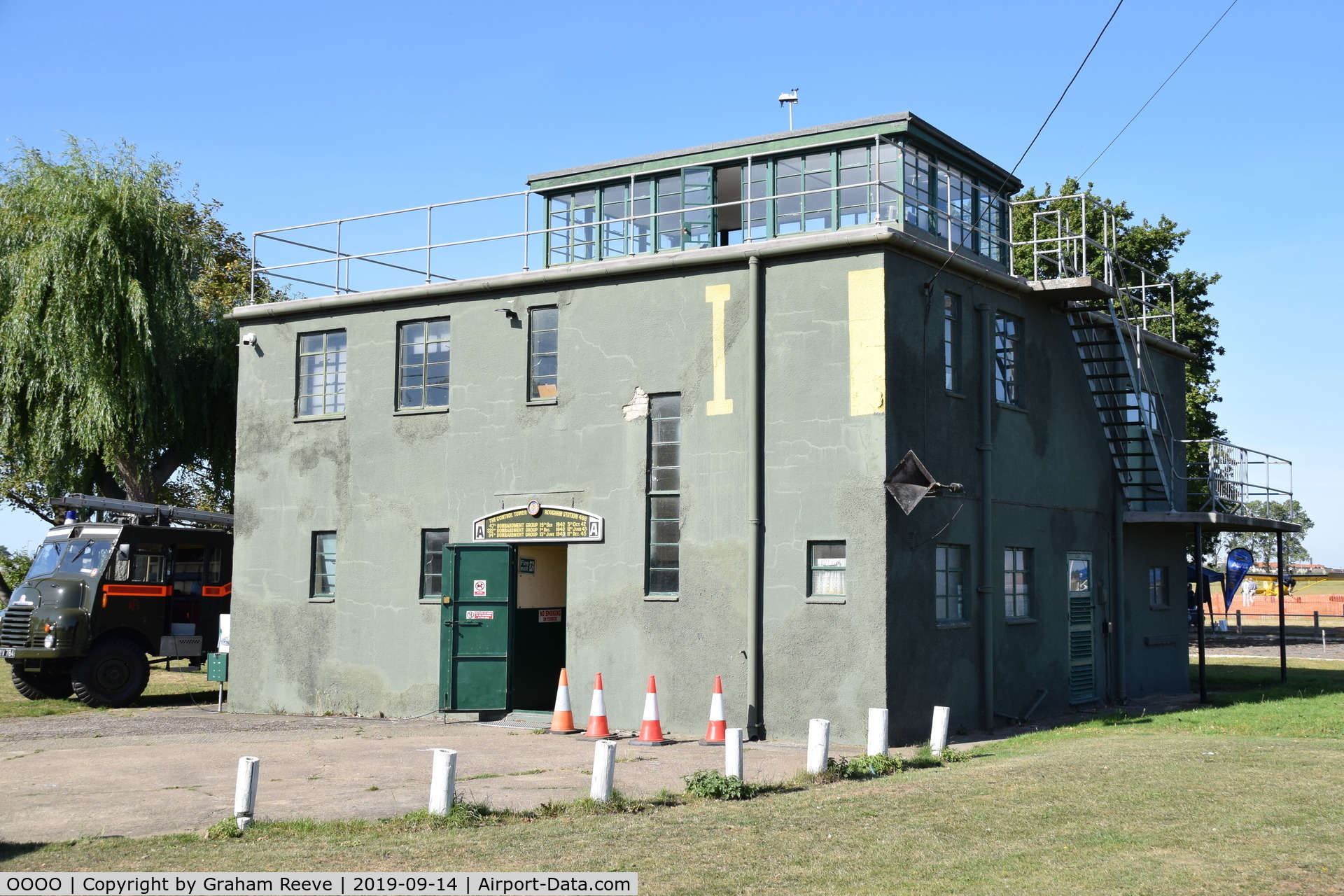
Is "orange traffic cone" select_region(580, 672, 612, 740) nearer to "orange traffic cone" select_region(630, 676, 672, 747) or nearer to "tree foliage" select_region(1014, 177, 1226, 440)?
"orange traffic cone" select_region(630, 676, 672, 747)

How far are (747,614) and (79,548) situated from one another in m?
12.9

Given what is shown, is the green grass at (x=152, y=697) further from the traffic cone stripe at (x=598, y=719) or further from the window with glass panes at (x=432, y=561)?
the traffic cone stripe at (x=598, y=719)

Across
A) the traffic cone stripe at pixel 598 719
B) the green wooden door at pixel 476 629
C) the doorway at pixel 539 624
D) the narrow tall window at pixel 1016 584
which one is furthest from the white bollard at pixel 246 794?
the narrow tall window at pixel 1016 584

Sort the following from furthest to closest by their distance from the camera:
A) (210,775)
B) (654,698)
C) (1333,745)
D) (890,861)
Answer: (654,698) < (1333,745) < (210,775) < (890,861)

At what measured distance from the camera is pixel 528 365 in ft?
61.0

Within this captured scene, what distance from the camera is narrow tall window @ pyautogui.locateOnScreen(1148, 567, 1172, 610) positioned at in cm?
2257

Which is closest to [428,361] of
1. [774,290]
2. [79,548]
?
[774,290]

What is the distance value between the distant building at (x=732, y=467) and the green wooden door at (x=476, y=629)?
0.04 m

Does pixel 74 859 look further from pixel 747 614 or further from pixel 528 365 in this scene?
pixel 528 365

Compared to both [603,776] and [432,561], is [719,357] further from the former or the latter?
[603,776]

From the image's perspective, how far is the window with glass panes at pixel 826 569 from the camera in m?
15.9

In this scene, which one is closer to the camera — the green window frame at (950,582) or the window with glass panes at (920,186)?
the green window frame at (950,582)

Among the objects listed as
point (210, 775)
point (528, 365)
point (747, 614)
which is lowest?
point (210, 775)

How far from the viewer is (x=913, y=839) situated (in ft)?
29.7
